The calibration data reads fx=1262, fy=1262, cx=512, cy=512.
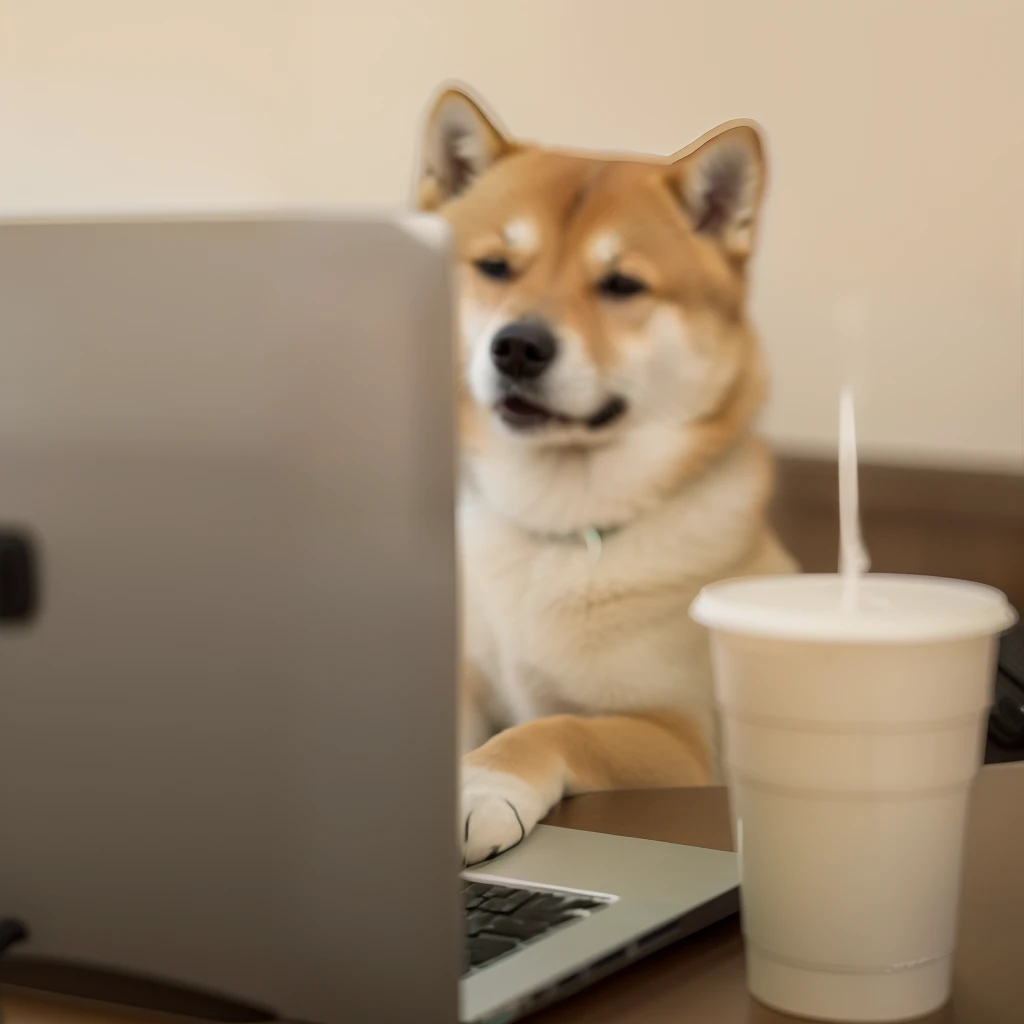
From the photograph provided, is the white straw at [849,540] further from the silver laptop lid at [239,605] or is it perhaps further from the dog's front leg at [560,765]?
the dog's front leg at [560,765]

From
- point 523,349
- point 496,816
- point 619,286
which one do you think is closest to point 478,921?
point 496,816

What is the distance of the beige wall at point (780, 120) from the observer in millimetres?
1423

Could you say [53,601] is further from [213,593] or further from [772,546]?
[772,546]

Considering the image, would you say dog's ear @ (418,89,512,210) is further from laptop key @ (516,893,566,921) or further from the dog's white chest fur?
laptop key @ (516,893,566,921)

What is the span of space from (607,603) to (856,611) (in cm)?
96

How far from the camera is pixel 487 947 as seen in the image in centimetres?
52

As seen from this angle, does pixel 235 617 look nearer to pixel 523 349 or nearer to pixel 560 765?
pixel 560 765

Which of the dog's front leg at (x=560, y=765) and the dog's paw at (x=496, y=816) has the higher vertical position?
the dog's paw at (x=496, y=816)

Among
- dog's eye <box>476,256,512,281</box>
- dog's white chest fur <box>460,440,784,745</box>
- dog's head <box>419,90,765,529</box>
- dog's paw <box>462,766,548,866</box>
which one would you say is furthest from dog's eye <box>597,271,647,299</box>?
dog's paw <box>462,766,548,866</box>

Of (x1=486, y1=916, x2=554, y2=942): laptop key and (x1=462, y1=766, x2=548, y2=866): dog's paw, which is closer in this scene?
(x1=486, y1=916, x2=554, y2=942): laptop key

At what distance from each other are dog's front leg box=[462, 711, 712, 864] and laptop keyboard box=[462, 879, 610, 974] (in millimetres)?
83

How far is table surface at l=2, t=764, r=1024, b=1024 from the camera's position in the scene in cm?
49

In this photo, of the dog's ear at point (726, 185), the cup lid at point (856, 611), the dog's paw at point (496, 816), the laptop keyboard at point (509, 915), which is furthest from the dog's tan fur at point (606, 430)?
the cup lid at point (856, 611)

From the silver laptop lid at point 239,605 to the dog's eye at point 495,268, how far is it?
3.21 feet
